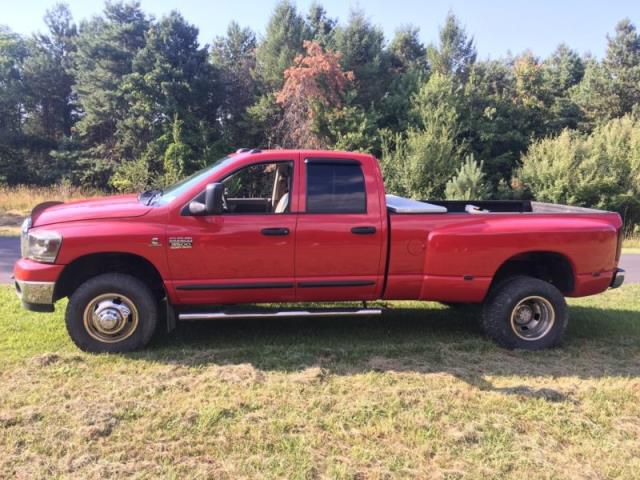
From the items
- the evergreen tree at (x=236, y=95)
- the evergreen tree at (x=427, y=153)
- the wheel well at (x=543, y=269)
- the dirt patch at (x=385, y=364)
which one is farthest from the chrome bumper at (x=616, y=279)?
the evergreen tree at (x=236, y=95)

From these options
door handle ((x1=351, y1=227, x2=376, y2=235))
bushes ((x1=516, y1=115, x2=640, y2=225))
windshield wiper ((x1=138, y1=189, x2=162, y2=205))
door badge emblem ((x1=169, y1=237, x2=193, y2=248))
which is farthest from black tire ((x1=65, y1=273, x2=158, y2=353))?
bushes ((x1=516, y1=115, x2=640, y2=225))

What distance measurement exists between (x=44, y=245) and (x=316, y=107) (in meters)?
24.3

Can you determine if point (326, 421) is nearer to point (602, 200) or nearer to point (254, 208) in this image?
point (254, 208)

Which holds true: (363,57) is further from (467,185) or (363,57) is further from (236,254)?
(236,254)

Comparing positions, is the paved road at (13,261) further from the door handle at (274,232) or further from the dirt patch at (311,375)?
the dirt patch at (311,375)

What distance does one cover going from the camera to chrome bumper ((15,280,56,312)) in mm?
4520

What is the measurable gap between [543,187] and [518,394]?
75.3 feet

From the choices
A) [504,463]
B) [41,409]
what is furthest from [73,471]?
[504,463]

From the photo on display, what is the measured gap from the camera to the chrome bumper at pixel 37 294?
4520 mm

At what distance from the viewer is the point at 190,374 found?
4.29 metres

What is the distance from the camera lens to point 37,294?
14.9 feet

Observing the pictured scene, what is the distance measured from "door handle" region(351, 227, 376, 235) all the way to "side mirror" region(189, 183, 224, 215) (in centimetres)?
126

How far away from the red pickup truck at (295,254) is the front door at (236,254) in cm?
1

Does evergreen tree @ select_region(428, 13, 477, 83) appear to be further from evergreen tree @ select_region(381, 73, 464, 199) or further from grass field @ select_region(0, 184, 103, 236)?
grass field @ select_region(0, 184, 103, 236)
